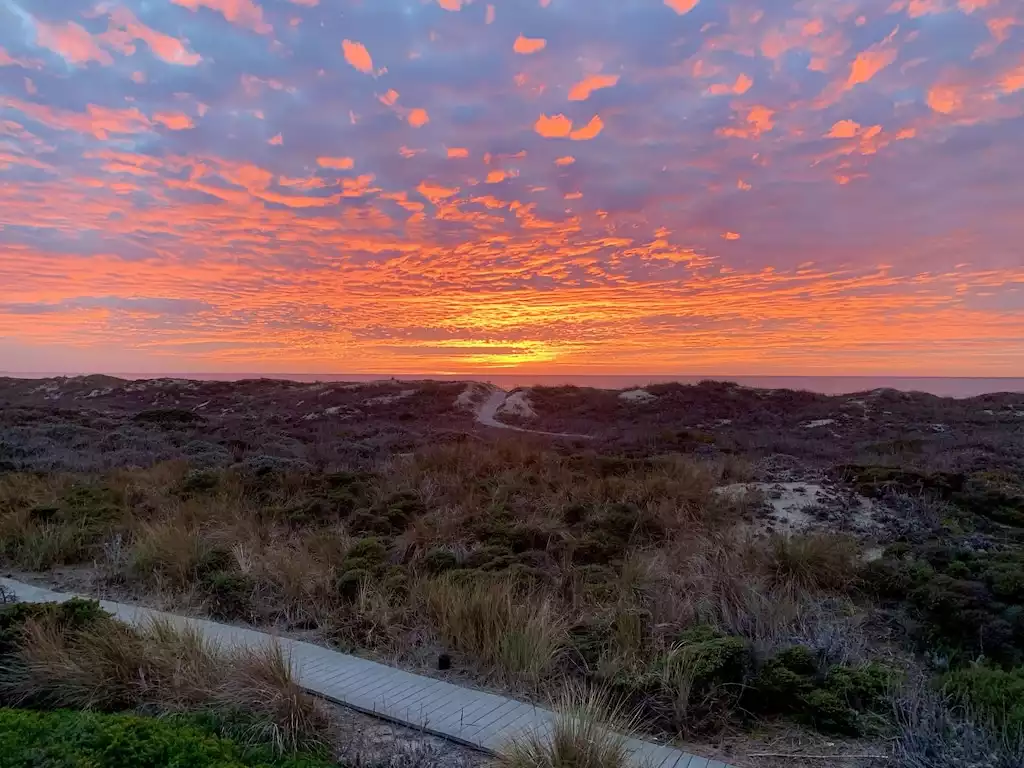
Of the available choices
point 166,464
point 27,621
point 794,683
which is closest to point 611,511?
point 794,683

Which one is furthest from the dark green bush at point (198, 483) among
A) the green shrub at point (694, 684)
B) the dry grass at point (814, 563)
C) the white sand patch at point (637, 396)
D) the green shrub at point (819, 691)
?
the white sand patch at point (637, 396)

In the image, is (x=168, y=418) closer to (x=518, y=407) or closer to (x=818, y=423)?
(x=518, y=407)

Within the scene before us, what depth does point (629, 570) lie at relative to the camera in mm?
7090

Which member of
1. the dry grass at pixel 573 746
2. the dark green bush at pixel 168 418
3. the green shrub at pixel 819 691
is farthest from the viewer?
the dark green bush at pixel 168 418

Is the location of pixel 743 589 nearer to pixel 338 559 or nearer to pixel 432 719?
pixel 432 719

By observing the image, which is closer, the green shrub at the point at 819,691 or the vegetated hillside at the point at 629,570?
the green shrub at the point at 819,691

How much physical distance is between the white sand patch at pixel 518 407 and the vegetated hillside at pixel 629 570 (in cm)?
2398

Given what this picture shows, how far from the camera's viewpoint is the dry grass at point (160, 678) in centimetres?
404

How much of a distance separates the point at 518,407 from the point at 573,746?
1546 inches

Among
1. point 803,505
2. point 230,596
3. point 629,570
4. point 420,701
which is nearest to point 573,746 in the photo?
point 420,701

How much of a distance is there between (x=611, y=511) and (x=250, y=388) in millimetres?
48512

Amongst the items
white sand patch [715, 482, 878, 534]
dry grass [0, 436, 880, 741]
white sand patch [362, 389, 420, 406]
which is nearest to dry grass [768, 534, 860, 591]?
dry grass [0, 436, 880, 741]

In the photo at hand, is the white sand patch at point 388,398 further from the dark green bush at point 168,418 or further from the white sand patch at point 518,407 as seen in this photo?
the dark green bush at point 168,418

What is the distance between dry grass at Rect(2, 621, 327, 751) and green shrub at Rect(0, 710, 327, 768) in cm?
36
